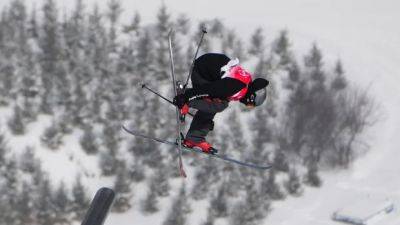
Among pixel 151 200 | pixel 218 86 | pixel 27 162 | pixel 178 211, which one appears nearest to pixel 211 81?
pixel 218 86

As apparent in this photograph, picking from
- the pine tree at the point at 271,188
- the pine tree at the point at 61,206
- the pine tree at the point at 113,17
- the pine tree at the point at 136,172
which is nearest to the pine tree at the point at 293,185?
the pine tree at the point at 271,188

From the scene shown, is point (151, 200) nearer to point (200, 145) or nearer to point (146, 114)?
point (146, 114)

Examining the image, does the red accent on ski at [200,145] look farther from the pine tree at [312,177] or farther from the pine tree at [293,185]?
the pine tree at [312,177]

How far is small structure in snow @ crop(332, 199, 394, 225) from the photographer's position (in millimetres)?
21719

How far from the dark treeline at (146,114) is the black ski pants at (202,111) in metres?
11.6

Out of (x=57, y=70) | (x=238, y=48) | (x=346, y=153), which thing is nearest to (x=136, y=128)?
(x=57, y=70)

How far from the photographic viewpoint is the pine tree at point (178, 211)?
2011cm

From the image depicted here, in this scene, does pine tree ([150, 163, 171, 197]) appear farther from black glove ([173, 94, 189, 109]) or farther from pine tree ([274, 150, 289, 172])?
black glove ([173, 94, 189, 109])

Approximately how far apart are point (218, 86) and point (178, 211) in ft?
44.1

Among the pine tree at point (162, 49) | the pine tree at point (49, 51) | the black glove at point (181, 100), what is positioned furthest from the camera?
the pine tree at point (162, 49)

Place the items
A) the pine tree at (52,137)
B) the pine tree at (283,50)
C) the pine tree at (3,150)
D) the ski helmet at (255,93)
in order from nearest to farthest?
the ski helmet at (255,93), the pine tree at (3,150), the pine tree at (52,137), the pine tree at (283,50)

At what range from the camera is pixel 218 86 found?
745cm

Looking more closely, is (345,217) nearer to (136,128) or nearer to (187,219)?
(187,219)

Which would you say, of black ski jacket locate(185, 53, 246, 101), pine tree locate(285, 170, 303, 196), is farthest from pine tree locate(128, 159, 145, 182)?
black ski jacket locate(185, 53, 246, 101)
